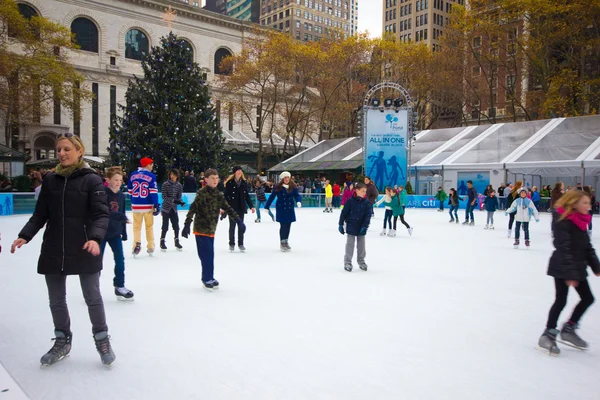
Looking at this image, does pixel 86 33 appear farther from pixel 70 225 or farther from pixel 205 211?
pixel 70 225

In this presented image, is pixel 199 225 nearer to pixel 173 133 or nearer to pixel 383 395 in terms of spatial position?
pixel 383 395

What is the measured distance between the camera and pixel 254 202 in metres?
22.1

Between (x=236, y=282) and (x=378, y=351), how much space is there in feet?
9.50

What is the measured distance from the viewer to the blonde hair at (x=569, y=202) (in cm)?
364

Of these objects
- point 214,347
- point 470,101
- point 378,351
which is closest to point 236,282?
point 214,347

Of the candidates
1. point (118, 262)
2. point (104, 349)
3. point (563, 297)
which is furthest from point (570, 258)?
point (118, 262)

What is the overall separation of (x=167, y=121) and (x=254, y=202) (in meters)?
5.29

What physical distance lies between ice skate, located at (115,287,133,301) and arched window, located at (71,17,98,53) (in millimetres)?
45991

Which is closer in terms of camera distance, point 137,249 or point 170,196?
point 137,249

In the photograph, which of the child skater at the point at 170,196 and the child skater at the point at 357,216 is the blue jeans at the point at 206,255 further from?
the child skater at the point at 170,196

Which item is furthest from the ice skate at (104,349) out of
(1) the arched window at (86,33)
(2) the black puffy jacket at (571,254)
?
(1) the arched window at (86,33)

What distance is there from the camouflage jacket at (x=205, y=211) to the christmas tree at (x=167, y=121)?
14.8m

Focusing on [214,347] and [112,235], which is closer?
[214,347]

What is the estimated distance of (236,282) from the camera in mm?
6105
